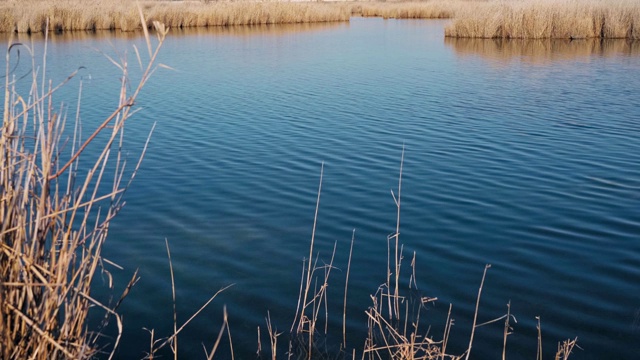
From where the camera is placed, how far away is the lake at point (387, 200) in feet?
12.6

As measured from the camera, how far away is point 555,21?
1956 centimetres

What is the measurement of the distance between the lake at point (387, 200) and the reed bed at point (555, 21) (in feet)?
22.3

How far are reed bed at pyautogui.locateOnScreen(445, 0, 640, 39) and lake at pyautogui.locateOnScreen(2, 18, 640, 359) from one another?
6.79m

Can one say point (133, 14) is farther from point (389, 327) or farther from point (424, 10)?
point (389, 327)

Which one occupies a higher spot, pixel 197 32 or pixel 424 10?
pixel 424 10

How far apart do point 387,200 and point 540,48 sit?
13415mm

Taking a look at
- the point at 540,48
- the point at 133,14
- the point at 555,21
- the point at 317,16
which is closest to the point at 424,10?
the point at 317,16

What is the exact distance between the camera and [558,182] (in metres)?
6.32

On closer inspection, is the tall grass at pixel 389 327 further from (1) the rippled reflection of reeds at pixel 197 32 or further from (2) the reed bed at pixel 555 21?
(2) the reed bed at pixel 555 21

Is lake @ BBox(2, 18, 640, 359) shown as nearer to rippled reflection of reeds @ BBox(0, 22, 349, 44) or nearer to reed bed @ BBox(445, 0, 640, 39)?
reed bed @ BBox(445, 0, 640, 39)

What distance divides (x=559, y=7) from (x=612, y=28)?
1678 millimetres

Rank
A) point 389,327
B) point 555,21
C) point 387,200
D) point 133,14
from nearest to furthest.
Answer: point 389,327 → point 387,200 → point 555,21 → point 133,14

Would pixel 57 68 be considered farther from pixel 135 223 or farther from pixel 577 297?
pixel 577 297

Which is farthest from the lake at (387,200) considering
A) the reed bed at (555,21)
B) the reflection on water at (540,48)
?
the reed bed at (555,21)
